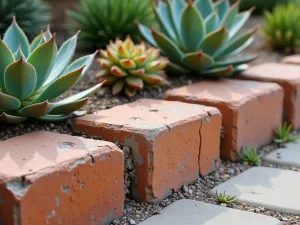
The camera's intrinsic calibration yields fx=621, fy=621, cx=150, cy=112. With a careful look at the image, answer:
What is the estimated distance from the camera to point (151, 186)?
8.16ft

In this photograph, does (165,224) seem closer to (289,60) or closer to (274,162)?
(274,162)

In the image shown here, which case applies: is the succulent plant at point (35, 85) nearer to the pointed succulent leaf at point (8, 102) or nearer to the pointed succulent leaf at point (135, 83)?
the pointed succulent leaf at point (8, 102)

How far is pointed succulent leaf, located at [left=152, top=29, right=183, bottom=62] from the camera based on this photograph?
3433 mm

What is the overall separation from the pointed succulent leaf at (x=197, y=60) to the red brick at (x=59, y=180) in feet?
4.02

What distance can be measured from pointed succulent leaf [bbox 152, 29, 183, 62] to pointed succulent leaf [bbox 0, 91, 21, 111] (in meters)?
1.16

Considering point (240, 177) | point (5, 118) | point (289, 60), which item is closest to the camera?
point (5, 118)

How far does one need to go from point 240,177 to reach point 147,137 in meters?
0.63

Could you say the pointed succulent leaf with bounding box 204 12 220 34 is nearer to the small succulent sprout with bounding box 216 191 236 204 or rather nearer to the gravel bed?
the gravel bed

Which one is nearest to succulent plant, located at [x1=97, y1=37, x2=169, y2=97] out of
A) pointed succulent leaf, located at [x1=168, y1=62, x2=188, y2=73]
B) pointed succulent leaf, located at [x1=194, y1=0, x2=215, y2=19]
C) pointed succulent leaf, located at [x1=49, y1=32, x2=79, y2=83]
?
pointed succulent leaf, located at [x1=168, y1=62, x2=188, y2=73]

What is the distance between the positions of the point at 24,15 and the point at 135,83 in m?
1.16

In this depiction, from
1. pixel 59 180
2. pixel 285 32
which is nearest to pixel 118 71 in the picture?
pixel 59 180

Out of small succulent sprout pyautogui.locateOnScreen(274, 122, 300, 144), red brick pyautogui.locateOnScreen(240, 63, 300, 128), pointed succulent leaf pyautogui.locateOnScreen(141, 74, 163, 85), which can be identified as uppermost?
pointed succulent leaf pyautogui.locateOnScreen(141, 74, 163, 85)

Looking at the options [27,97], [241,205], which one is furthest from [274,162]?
[27,97]

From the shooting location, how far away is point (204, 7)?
374 cm
